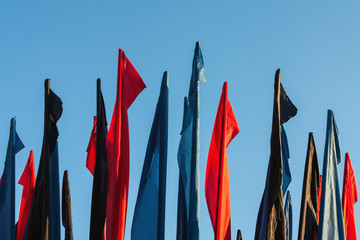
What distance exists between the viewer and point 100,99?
43.6ft

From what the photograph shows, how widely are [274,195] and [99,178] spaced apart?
313 centimetres

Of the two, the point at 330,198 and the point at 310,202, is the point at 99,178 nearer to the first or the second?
the point at 310,202

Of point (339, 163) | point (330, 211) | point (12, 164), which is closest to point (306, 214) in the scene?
point (330, 211)

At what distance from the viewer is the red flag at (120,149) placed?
1287cm

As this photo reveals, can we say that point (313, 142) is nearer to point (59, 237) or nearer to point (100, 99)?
point (100, 99)

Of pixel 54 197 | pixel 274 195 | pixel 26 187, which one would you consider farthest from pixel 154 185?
pixel 26 187

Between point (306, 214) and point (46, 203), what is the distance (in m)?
4.74

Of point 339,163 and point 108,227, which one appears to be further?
point 339,163

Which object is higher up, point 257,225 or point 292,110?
point 292,110

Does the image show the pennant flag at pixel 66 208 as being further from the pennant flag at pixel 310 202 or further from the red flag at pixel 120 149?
the pennant flag at pixel 310 202

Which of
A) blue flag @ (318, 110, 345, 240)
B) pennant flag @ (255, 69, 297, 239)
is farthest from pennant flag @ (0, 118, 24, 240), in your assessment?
blue flag @ (318, 110, 345, 240)

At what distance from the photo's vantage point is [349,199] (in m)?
15.0

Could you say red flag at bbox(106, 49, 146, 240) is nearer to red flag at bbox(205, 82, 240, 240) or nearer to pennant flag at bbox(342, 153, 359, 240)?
red flag at bbox(205, 82, 240, 240)

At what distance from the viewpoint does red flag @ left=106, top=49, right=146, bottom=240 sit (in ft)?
42.2
